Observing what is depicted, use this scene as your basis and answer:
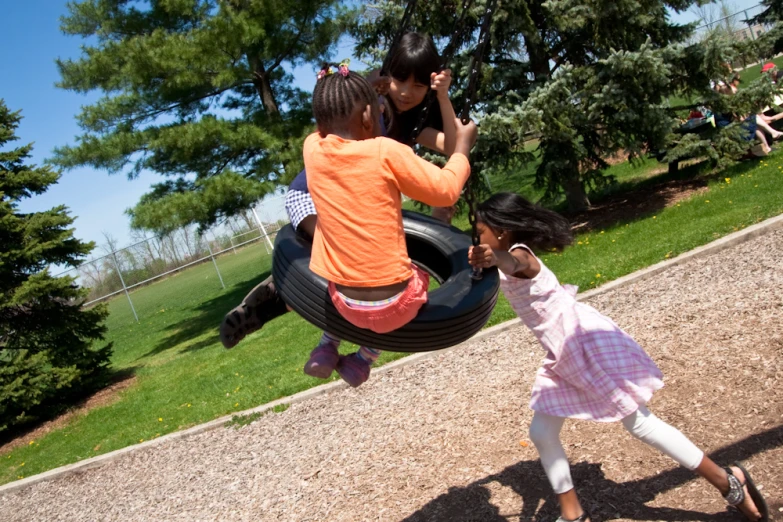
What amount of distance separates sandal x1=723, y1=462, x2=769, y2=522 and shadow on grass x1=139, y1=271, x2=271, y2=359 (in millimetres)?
10200

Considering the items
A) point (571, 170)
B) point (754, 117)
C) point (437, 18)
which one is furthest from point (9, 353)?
point (754, 117)

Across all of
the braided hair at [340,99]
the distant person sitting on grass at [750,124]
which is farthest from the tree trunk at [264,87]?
the braided hair at [340,99]

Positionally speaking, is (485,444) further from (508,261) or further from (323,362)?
(508,261)

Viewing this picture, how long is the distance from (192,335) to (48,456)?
6611 millimetres

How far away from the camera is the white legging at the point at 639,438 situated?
2.81 metres

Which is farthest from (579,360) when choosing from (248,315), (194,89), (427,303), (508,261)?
(194,89)

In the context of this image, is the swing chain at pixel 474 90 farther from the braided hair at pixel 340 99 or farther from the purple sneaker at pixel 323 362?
the purple sneaker at pixel 323 362

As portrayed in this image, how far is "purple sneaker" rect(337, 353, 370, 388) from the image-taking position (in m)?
2.96

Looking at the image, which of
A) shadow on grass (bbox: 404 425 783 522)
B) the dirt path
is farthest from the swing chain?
the dirt path

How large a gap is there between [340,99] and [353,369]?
120cm

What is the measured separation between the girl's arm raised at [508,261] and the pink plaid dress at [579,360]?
0.04m

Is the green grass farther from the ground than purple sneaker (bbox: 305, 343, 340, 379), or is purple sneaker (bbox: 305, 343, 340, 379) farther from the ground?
purple sneaker (bbox: 305, 343, 340, 379)

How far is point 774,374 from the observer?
13.6 feet

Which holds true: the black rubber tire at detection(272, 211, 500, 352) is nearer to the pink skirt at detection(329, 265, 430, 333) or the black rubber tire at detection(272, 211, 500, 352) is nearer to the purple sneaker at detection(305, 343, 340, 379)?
the pink skirt at detection(329, 265, 430, 333)
